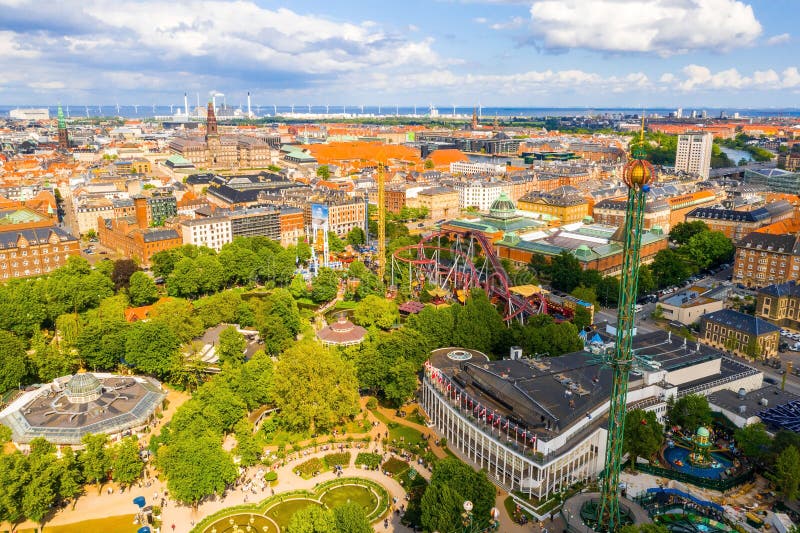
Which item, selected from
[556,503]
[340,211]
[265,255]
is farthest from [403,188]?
[556,503]

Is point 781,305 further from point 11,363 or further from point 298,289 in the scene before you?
point 11,363

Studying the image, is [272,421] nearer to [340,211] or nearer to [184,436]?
[184,436]

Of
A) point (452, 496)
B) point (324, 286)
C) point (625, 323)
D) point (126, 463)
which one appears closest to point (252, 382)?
point (126, 463)

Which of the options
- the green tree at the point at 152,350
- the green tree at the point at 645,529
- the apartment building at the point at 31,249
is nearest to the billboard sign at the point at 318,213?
the apartment building at the point at 31,249

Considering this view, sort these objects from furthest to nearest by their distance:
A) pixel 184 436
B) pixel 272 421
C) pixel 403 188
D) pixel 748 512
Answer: pixel 403 188 < pixel 272 421 < pixel 184 436 < pixel 748 512

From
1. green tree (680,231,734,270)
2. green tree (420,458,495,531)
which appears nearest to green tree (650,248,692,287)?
green tree (680,231,734,270)
